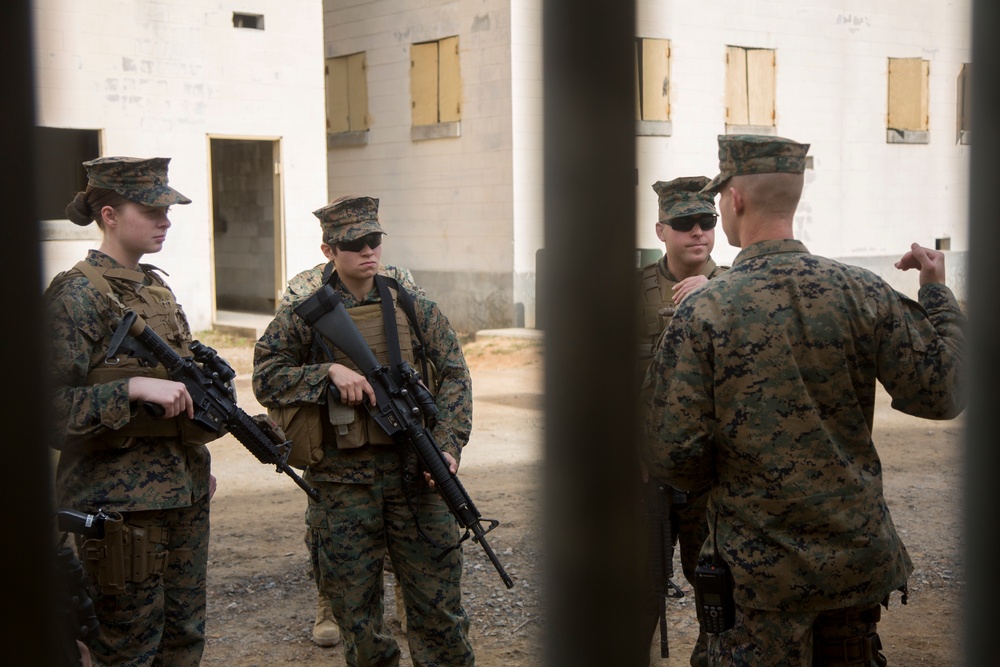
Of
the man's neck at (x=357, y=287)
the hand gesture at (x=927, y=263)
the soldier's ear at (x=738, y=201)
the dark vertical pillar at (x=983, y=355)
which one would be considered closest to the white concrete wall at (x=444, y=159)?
the man's neck at (x=357, y=287)

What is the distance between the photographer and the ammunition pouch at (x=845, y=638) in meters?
2.63

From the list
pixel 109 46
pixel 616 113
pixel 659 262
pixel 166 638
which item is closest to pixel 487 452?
pixel 659 262

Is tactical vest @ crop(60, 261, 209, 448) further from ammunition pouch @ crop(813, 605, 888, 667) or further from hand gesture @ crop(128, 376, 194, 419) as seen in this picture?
ammunition pouch @ crop(813, 605, 888, 667)

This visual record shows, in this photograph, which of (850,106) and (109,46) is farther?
Answer: (850,106)

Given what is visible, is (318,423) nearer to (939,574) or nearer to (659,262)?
(659,262)

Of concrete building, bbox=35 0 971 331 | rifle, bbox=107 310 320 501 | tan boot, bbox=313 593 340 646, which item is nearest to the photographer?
rifle, bbox=107 310 320 501

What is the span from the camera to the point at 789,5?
48.3 ft

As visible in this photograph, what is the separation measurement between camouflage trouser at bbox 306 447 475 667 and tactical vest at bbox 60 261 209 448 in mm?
628

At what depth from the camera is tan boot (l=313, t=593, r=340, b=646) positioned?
467 centimetres

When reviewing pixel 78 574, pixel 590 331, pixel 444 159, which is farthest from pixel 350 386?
pixel 444 159

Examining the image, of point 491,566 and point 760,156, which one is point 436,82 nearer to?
point 491,566

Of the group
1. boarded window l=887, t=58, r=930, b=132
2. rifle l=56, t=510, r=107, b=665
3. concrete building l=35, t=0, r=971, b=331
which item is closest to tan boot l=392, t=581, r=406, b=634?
rifle l=56, t=510, r=107, b=665

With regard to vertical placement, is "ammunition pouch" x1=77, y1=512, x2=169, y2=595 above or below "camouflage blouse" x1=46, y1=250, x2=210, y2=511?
below

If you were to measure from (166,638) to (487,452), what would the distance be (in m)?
4.73
